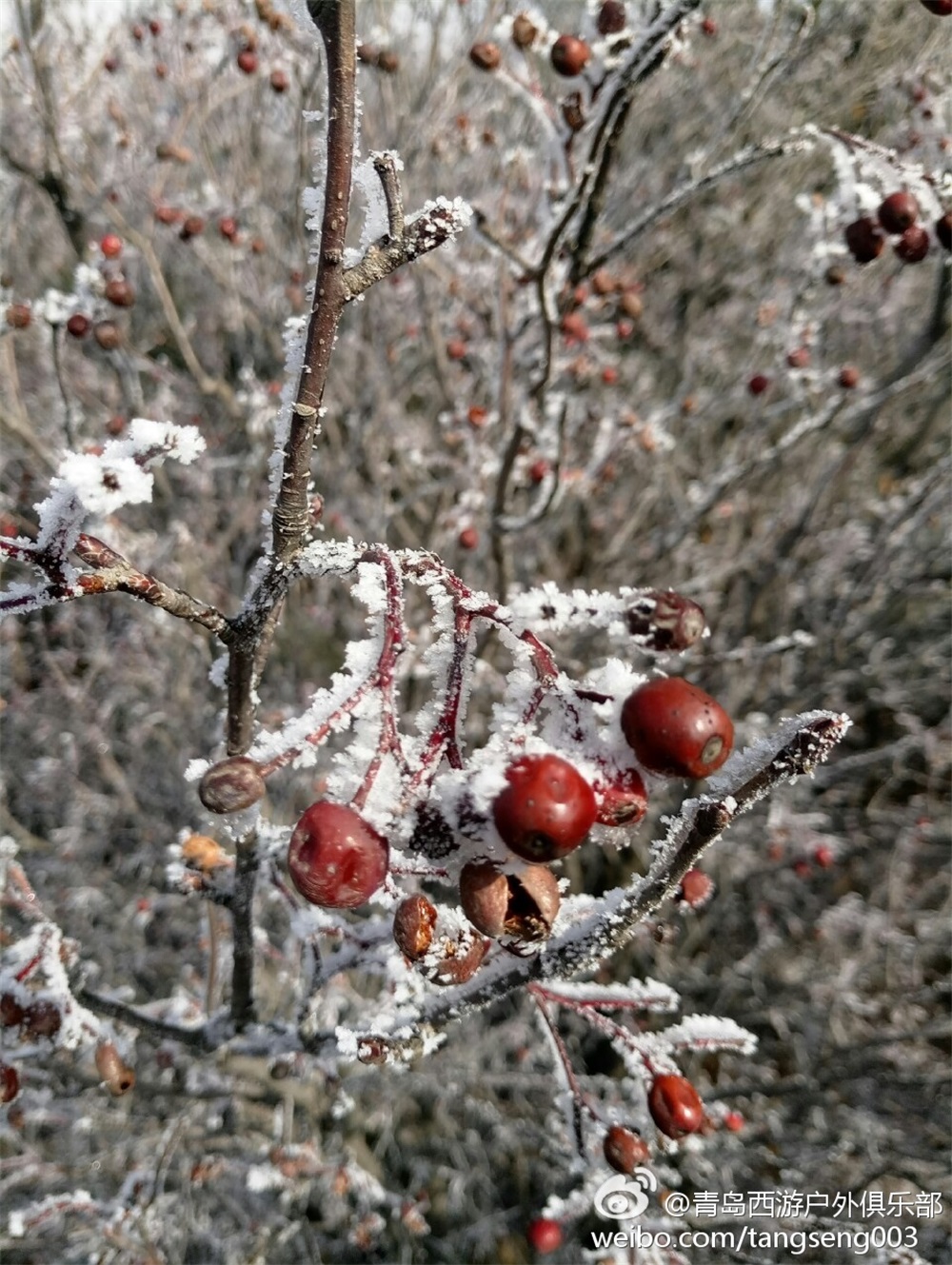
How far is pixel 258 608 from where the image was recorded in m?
0.89

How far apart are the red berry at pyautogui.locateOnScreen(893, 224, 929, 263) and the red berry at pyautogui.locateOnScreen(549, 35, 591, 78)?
2.65 feet

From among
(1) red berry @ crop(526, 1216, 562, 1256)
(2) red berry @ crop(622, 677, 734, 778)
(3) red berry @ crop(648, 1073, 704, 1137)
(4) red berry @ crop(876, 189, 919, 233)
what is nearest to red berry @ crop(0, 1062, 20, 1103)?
(3) red berry @ crop(648, 1073, 704, 1137)

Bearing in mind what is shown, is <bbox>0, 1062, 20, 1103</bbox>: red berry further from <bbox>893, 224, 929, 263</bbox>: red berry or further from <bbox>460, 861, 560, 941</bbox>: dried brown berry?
<bbox>893, 224, 929, 263</bbox>: red berry

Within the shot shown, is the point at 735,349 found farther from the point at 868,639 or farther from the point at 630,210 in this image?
the point at 868,639

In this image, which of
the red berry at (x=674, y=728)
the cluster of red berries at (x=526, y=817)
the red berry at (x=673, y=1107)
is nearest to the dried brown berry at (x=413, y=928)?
the cluster of red berries at (x=526, y=817)

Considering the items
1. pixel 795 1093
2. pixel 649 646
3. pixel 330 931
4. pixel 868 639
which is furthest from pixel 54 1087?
pixel 868 639

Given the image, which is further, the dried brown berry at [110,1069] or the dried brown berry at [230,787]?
the dried brown berry at [110,1069]

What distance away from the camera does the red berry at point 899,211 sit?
5.26ft

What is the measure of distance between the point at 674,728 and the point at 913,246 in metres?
1.57

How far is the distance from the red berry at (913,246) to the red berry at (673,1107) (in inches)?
68.0

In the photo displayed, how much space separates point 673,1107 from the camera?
1146mm

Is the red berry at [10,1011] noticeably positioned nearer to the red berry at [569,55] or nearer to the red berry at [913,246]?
the red berry at [569,55]

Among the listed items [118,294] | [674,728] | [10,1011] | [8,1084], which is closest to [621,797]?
[674,728]

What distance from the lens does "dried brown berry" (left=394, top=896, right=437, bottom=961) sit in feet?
2.84
